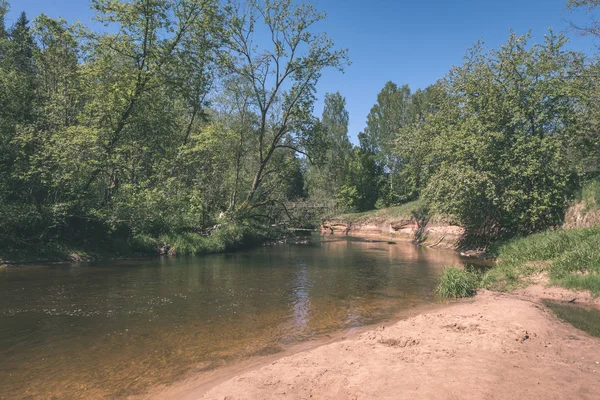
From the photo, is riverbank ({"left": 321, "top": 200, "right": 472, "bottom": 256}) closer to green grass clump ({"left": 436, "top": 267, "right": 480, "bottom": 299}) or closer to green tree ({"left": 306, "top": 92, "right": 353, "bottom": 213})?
green tree ({"left": 306, "top": 92, "right": 353, "bottom": 213})

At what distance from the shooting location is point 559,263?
11.7m

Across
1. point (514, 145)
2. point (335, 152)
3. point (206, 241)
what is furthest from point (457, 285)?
point (335, 152)

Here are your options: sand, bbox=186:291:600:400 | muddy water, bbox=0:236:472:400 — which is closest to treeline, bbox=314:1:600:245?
muddy water, bbox=0:236:472:400

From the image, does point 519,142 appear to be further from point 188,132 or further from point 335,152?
point 335,152

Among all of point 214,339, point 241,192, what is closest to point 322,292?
point 214,339

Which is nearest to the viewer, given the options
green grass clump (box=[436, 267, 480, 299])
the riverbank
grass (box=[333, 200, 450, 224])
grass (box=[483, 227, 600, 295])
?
grass (box=[483, 227, 600, 295])

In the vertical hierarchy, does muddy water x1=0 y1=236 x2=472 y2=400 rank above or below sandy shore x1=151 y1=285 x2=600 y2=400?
below

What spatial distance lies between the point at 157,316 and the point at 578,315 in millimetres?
10504

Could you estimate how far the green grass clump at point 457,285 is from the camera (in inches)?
447

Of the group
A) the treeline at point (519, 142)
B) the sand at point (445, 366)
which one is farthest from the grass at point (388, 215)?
the sand at point (445, 366)

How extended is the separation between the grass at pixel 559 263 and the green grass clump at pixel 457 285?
1108 mm

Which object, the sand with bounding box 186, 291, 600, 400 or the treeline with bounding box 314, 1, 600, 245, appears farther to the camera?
the treeline with bounding box 314, 1, 600, 245

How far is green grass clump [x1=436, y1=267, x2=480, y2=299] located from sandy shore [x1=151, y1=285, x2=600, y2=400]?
3.74m

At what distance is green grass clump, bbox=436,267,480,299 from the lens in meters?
11.4
